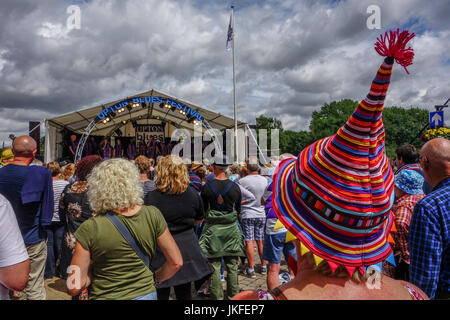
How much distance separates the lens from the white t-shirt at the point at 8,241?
1.54 metres

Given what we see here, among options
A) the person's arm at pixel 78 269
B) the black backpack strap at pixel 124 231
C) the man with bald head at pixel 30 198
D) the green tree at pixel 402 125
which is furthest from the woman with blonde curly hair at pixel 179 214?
the green tree at pixel 402 125

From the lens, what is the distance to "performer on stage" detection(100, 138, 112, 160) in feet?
60.7

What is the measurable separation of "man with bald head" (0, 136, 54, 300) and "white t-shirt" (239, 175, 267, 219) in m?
2.63

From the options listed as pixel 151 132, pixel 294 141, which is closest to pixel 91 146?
pixel 151 132

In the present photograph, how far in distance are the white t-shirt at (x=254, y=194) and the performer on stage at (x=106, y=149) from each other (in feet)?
51.6

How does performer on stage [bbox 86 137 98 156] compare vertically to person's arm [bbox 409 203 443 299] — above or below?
above

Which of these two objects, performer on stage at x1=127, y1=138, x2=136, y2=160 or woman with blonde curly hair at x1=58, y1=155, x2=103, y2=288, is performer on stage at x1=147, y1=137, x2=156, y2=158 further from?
woman with blonde curly hair at x1=58, y1=155, x2=103, y2=288

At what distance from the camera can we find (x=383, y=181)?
3.36ft

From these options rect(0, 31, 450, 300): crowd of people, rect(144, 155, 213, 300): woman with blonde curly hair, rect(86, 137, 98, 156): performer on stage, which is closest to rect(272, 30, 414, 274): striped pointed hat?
rect(0, 31, 450, 300): crowd of people

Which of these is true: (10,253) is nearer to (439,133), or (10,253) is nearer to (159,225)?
(159,225)

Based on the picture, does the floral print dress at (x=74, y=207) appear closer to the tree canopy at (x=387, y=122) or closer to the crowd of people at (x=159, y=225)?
the crowd of people at (x=159, y=225)
